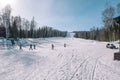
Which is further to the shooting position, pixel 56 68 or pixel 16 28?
pixel 16 28

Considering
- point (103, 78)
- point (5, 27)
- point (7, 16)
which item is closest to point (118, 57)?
point (103, 78)

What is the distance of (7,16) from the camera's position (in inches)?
2648

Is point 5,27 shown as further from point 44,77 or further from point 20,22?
point 44,77

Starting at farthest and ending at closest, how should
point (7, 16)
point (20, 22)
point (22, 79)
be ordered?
point (20, 22) → point (7, 16) → point (22, 79)

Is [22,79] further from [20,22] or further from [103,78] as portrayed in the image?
[20,22]

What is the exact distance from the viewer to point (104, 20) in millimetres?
57375

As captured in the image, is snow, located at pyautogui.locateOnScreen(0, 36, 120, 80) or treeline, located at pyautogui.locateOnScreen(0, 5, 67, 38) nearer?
snow, located at pyautogui.locateOnScreen(0, 36, 120, 80)

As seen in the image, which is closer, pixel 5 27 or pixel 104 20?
pixel 104 20

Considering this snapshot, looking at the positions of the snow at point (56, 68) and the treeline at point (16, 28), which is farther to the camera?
the treeline at point (16, 28)

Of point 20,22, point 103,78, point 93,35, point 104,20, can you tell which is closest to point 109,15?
point 104,20

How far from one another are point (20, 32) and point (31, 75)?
80777 millimetres

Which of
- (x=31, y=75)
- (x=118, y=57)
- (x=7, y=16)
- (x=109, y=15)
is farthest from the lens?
(x=7, y=16)

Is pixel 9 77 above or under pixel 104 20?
under

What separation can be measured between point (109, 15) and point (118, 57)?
39933mm
